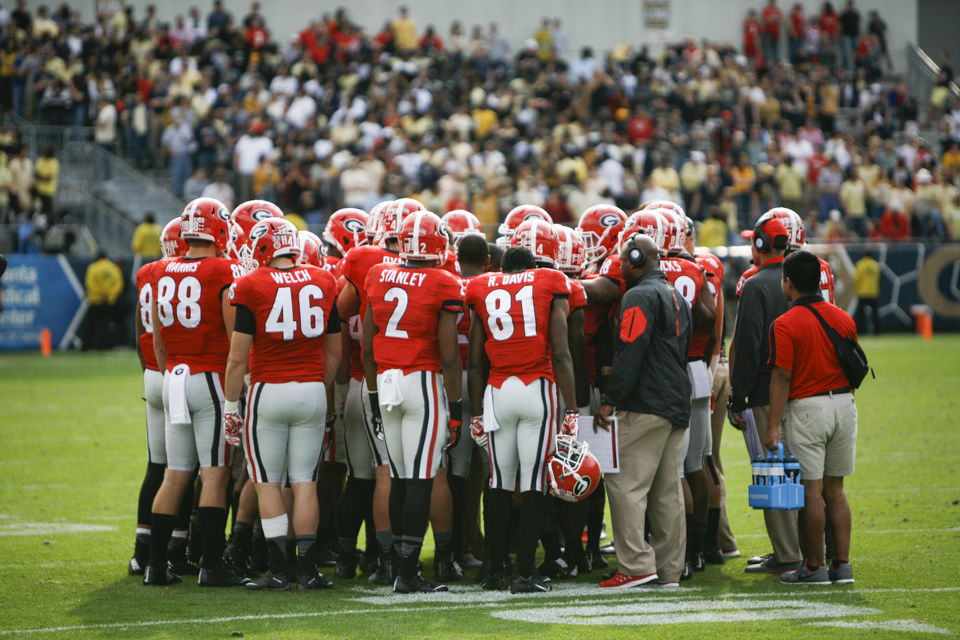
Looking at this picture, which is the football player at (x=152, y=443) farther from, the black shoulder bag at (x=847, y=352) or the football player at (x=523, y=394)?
the black shoulder bag at (x=847, y=352)

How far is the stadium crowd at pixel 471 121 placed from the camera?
24000mm

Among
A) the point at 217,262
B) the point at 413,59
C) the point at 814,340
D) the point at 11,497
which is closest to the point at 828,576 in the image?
the point at 814,340

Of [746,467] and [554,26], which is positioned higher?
[554,26]

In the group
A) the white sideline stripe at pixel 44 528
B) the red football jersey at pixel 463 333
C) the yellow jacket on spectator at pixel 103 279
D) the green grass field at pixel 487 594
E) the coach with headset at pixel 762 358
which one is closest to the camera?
the green grass field at pixel 487 594

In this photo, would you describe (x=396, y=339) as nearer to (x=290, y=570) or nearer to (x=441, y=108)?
(x=290, y=570)

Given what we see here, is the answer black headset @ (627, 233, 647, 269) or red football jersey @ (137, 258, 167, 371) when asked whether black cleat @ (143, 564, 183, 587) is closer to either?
red football jersey @ (137, 258, 167, 371)

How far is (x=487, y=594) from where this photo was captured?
278 inches

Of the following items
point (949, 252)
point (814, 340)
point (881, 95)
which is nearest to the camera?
point (814, 340)

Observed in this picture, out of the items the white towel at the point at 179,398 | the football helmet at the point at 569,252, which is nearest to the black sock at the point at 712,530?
the football helmet at the point at 569,252

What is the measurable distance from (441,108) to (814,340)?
68.1ft

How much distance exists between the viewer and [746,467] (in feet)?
37.7

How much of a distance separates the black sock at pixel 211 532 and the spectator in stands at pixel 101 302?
600 inches

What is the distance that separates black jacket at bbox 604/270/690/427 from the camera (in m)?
7.04

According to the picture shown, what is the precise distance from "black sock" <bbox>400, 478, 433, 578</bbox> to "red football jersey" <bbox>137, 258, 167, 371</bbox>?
188cm
